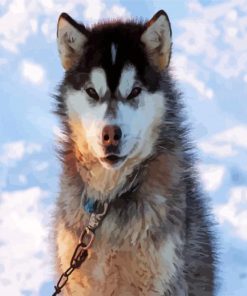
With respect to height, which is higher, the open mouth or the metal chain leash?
the open mouth

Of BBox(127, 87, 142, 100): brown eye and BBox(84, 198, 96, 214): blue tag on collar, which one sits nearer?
BBox(127, 87, 142, 100): brown eye

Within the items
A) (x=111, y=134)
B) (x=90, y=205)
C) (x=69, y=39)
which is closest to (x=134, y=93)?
(x=111, y=134)

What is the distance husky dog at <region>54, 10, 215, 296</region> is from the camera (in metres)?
4.48

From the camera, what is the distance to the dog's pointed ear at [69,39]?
15.3 ft

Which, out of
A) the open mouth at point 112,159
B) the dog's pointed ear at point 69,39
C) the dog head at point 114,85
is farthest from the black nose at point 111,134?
the dog's pointed ear at point 69,39

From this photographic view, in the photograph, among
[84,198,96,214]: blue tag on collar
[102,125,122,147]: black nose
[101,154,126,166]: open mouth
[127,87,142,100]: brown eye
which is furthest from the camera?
[84,198,96,214]: blue tag on collar

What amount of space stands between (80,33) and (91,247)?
114 cm

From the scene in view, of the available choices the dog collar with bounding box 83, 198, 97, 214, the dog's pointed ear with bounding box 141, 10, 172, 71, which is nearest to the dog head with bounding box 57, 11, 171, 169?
the dog's pointed ear with bounding box 141, 10, 172, 71

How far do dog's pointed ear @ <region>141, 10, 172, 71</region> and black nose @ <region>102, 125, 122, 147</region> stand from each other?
600 millimetres

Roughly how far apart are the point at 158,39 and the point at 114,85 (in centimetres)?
44

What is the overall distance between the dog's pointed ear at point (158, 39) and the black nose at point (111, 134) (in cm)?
60

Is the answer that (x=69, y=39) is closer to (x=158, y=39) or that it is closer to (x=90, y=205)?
(x=158, y=39)

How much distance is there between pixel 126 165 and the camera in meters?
4.63

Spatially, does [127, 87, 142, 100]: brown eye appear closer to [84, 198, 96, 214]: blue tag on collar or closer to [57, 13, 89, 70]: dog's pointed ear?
[57, 13, 89, 70]: dog's pointed ear
